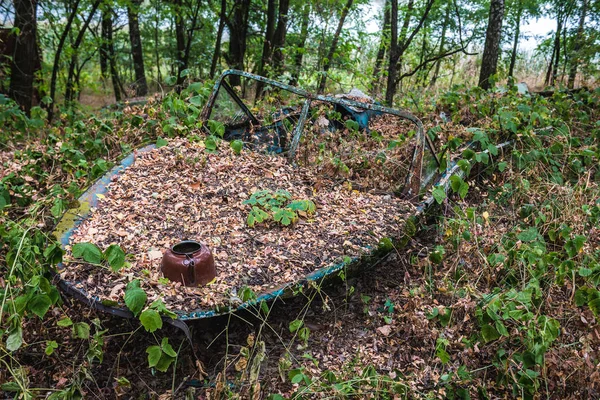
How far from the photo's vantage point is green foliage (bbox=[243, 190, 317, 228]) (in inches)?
130

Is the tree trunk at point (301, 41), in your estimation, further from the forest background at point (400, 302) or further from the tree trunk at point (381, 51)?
the forest background at point (400, 302)

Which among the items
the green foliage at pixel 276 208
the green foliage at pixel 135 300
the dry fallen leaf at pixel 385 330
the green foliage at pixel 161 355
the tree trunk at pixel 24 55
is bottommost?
the dry fallen leaf at pixel 385 330

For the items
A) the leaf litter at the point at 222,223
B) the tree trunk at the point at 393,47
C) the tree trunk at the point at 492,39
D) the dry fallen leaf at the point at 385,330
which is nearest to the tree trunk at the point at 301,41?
the tree trunk at the point at 393,47

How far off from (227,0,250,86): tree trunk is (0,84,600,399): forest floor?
19.9ft

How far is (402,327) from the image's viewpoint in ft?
10.3

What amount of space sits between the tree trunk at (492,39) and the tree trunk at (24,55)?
7181mm

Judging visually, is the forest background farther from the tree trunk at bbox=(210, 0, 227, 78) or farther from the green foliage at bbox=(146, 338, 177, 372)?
the tree trunk at bbox=(210, 0, 227, 78)

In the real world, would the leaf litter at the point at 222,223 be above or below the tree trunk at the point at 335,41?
below

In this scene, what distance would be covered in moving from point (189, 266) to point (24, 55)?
22.2ft

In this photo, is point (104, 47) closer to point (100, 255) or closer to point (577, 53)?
point (577, 53)

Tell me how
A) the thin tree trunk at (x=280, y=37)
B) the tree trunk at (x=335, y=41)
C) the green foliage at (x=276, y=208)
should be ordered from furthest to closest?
the tree trunk at (x=335, y=41), the thin tree trunk at (x=280, y=37), the green foliage at (x=276, y=208)

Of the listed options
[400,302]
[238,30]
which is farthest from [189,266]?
[238,30]

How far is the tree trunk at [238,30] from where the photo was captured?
965 cm

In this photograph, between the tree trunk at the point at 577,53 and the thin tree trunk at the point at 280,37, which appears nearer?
the tree trunk at the point at 577,53
